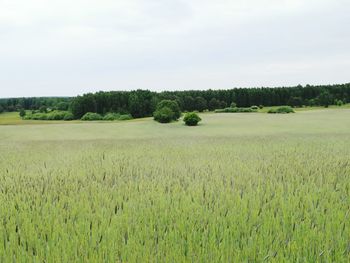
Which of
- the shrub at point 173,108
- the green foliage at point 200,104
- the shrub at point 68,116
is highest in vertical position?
the green foliage at point 200,104

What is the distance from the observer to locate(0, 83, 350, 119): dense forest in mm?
76250

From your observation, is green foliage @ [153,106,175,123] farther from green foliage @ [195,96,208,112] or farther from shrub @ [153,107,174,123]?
green foliage @ [195,96,208,112]

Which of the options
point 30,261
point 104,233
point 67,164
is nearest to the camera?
point 30,261

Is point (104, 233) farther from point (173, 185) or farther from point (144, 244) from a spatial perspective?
point (173, 185)

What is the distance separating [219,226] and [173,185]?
145 cm

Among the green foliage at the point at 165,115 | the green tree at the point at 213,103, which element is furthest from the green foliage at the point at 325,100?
the green foliage at the point at 165,115

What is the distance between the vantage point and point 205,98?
Answer: 3750 inches

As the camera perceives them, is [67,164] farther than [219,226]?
Yes

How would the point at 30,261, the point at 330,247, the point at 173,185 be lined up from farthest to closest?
the point at 173,185
the point at 330,247
the point at 30,261

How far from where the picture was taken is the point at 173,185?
4.60m

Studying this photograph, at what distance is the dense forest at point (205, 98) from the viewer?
76.2 metres

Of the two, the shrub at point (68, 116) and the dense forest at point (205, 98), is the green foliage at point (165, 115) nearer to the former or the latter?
the dense forest at point (205, 98)

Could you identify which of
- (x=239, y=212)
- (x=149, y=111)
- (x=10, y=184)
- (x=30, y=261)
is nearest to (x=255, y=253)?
(x=239, y=212)

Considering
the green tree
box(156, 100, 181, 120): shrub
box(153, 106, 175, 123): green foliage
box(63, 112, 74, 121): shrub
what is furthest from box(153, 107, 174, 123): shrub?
the green tree
